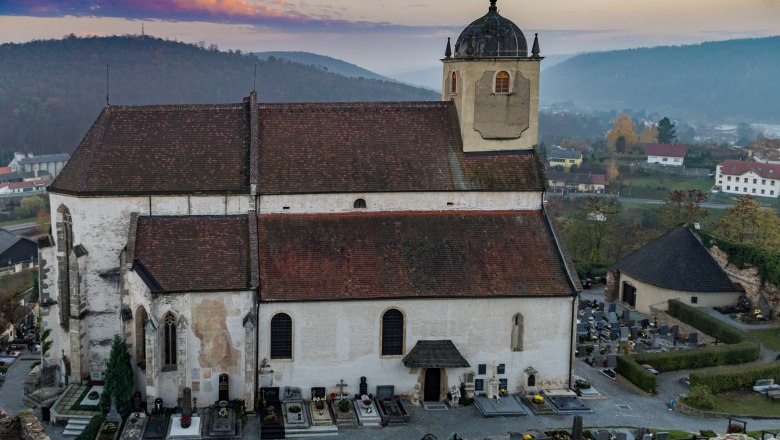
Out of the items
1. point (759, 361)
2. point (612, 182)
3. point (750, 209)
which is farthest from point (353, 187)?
point (612, 182)

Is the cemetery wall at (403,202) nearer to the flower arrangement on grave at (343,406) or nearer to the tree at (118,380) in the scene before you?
the tree at (118,380)

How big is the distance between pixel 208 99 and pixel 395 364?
541 feet

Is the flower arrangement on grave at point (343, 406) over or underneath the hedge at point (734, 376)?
underneath

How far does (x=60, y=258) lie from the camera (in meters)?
42.9

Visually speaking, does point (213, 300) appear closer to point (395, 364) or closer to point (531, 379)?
point (395, 364)

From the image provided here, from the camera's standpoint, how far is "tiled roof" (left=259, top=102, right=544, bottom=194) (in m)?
44.2

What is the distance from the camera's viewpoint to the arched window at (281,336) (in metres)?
41.1

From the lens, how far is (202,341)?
4016cm

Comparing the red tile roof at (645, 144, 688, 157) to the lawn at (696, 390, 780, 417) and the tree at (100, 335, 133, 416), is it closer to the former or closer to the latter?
the lawn at (696, 390, 780, 417)

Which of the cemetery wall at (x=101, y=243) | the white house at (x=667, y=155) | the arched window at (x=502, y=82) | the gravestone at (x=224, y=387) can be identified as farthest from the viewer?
the white house at (x=667, y=155)

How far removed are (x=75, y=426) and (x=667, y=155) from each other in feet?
475

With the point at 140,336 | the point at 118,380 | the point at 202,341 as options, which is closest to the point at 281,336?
the point at 202,341

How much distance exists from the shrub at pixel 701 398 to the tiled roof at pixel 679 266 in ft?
56.7

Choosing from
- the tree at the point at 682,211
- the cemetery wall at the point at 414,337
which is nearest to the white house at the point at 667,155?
the tree at the point at 682,211
